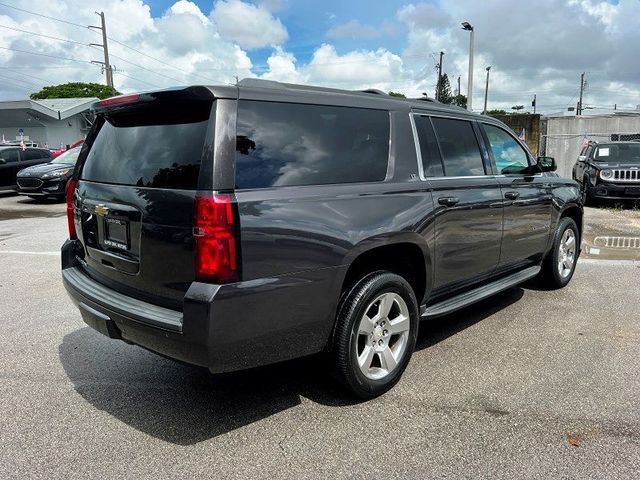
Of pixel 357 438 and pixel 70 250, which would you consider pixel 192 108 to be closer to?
pixel 70 250

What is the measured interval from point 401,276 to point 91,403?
2216mm

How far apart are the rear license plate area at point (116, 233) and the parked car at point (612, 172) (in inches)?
470

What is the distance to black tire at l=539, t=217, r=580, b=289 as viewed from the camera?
5688 millimetres

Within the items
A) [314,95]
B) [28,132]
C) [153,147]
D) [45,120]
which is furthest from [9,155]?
[28,132]

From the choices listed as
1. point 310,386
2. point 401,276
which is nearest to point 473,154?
point 401,276

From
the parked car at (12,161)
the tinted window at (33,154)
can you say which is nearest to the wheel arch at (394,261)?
the parked car at (12,161)

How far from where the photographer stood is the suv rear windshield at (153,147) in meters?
2.85

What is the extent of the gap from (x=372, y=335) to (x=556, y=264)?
10.5ft

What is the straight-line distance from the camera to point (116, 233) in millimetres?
3199

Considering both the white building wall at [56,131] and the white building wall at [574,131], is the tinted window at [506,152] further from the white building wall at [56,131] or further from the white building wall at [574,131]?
the white building wall at [56,131]

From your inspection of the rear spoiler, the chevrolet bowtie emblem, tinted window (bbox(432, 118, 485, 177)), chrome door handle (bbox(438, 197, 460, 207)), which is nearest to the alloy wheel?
chrome door handle (bbox(438, 197, 460, 207))

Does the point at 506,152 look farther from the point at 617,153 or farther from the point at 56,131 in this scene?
the point at 56,131

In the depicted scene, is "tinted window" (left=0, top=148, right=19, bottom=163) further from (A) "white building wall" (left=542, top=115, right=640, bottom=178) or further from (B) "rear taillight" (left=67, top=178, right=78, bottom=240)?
(A) "white building wall" (left=542, top=115, right=640, bottom=178)

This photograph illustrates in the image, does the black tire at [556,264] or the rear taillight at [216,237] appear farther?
the black tire at [556,264]
